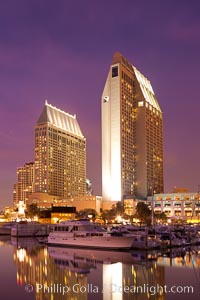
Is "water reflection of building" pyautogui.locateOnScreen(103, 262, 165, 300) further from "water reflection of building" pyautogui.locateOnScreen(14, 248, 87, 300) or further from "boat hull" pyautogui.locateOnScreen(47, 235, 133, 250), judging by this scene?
"boat hull" pyautogui.locateOnScreen(47, 235, 133, 250)

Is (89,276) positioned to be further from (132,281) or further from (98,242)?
(98,242)

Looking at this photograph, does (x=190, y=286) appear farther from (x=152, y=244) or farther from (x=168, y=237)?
(x=168, y=237)

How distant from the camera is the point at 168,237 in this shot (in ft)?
267

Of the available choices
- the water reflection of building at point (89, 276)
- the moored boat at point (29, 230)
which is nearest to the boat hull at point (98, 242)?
the water reflection of building at point (89, 276)

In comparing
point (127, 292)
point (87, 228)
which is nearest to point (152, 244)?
point (87, 228)

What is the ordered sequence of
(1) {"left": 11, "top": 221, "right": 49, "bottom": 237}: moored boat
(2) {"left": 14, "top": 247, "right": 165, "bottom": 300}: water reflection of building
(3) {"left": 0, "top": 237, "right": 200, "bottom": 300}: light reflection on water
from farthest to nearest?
1. (1) {"left": 11, "top": 221, "right": 49, "bottom": 237}: moored boat
2. (3) {"left": 0, "top": 237, "right": 200, "bottom": 300}: light reflection on water
3. (2) {"left": 14, "top": 247, "right": 165, "bottom": 300}: water reflection of building

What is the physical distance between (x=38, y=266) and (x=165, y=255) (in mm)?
20342

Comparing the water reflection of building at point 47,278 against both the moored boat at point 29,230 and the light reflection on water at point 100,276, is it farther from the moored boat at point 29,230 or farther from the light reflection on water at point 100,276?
the moored boat at point 29,230

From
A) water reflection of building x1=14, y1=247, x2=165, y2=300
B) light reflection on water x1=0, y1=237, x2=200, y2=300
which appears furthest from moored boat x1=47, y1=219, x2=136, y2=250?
water reflection of building x1=14, y1=247, x2=165, y2=300

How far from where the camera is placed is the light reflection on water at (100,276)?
3538cm

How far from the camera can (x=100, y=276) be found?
145ft

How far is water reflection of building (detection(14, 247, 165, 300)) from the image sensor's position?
35188 millimetres

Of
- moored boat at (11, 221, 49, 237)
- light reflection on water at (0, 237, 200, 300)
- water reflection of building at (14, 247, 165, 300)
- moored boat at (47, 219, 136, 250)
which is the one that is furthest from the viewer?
moored boat at (11, 221, 49, 237)

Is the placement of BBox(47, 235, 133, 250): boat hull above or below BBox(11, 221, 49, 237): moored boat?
above
